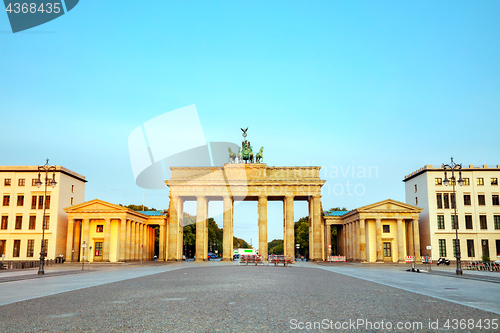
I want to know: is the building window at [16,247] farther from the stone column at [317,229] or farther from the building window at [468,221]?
the building window at [468,221]

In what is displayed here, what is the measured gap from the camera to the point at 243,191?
85312 millimetres

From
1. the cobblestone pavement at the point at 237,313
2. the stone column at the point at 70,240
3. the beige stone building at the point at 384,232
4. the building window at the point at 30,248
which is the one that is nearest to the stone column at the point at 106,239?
the stone column at the point at 70,240

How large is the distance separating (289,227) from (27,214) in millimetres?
46693

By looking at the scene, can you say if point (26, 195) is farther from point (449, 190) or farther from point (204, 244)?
point (449, 190)

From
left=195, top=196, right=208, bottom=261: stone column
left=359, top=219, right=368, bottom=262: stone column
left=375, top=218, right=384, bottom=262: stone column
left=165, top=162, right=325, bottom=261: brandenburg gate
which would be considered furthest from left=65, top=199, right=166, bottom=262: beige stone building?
left=375, top=218, right=384, bottom=262: stone column

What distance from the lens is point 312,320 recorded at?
12055 mm

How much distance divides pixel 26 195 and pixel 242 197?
38.9 meters

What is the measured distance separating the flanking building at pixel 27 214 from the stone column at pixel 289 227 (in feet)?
133

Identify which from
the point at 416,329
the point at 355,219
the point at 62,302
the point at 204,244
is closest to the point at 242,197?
the point at 204,244

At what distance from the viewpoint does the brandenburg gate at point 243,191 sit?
3305 inches

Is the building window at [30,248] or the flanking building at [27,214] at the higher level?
the flanking building at [27,214]

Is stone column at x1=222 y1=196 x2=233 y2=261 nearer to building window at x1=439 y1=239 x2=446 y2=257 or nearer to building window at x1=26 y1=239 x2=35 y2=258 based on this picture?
building window at x1=26 y1=239 x2=35 y2=258

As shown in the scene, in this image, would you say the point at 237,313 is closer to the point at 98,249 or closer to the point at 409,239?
the point at 98,249

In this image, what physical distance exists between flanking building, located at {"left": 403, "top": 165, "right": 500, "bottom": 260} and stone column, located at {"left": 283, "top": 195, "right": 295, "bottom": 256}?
→ 23.5 m
